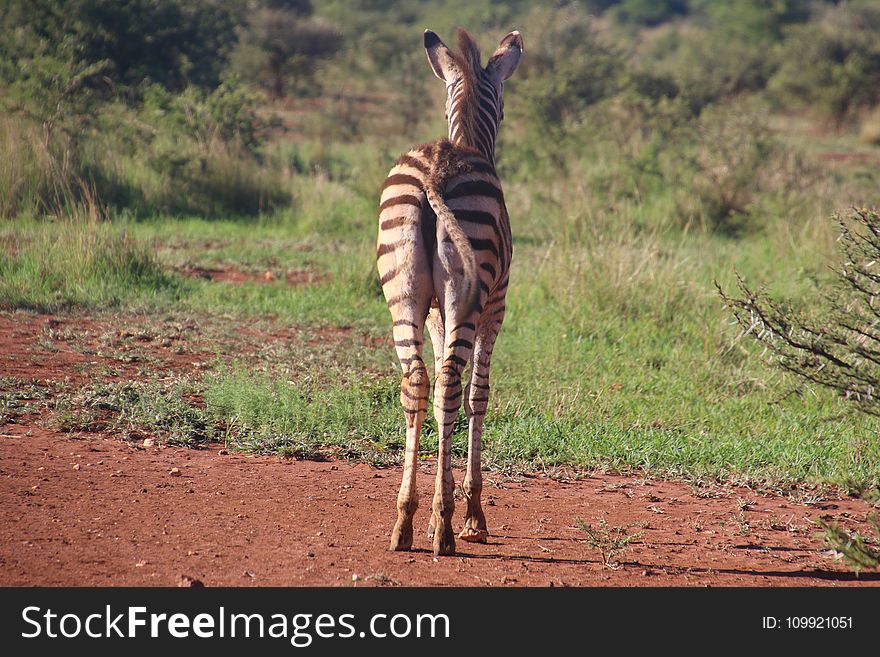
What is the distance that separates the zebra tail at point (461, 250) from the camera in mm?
4012

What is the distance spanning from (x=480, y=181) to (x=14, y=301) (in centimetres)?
476

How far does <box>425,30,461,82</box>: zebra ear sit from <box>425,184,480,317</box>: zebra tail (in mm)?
1685

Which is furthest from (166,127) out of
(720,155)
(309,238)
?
(720,155)

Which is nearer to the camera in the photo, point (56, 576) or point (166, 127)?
point (56, 576)

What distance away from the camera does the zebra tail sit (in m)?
4.01

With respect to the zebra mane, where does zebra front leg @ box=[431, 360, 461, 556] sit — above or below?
below

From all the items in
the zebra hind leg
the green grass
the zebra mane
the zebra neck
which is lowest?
the green grass

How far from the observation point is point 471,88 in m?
5.13

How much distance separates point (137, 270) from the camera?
833 centimetres

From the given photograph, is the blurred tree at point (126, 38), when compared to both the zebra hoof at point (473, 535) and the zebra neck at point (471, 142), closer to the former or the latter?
the zebra neck at point (471, 142)

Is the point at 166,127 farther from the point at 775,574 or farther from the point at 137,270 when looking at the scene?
the point at 775,574

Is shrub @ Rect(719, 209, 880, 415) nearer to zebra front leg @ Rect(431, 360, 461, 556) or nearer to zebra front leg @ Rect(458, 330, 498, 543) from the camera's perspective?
zebra front leg @ Rect(458, 330, 498, 543)

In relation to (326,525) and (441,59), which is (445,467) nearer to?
(326,525)

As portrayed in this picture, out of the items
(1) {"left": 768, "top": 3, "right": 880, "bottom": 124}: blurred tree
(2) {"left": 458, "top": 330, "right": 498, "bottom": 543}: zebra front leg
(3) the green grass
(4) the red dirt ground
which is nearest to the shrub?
(3) the green grass
